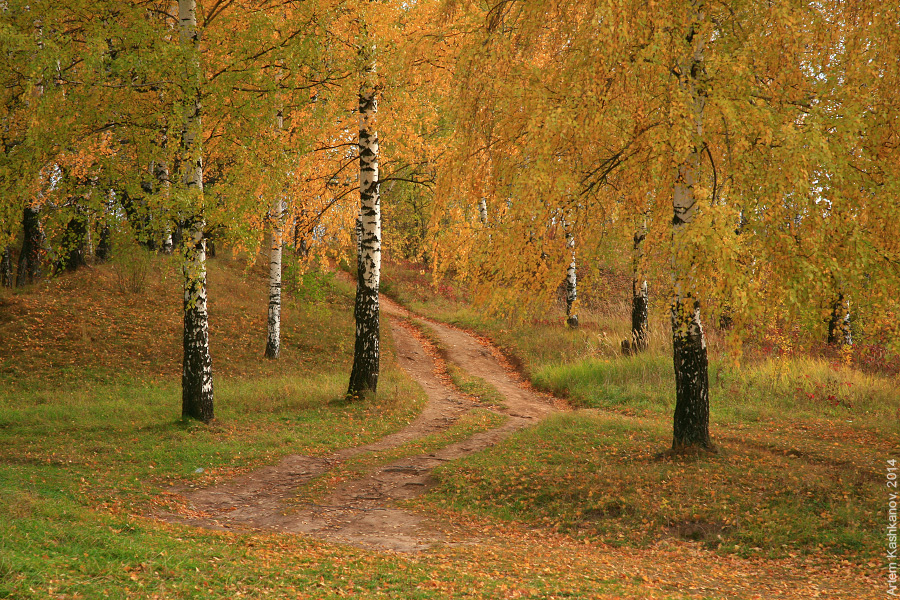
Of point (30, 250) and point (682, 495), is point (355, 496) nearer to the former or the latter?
point (682, 495)

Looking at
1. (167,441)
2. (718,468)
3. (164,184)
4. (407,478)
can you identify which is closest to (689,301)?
(718,468)

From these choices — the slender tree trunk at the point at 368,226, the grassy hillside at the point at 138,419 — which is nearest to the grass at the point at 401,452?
the grassy hillside at the point at 138,419

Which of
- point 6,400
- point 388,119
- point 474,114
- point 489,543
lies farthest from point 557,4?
point 6,400

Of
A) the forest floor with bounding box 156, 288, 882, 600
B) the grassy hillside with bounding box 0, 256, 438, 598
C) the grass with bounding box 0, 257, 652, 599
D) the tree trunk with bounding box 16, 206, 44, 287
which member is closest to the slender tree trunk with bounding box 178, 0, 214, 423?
the grass with bounding box 0, 257, 652, 599

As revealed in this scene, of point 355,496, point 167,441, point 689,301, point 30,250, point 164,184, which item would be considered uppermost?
point 164,184

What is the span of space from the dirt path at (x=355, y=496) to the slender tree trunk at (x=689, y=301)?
3613 mm

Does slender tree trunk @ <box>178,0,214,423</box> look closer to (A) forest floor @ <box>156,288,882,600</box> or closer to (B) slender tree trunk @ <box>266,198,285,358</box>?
(A) forest floor @ <box>156,288,882,600</box>

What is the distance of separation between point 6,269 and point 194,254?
15764 millimetres

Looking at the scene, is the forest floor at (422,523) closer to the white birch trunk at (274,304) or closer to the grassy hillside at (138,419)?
the grassy hillside at (138,419)

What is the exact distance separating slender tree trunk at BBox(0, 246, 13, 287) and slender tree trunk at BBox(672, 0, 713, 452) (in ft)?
70.3

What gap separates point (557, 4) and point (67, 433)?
→ 1032 centimetres

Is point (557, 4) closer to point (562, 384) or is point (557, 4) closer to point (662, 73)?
point (662, 73)

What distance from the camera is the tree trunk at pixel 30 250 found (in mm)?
16984

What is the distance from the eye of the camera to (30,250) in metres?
18.5
